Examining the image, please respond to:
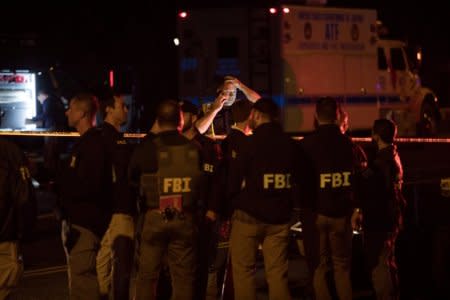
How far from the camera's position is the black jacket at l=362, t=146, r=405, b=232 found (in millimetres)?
7070

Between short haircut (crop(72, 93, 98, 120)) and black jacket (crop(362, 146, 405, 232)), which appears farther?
black jacket (crop(362, 146, 405, 232))

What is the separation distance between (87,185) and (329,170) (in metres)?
2.10

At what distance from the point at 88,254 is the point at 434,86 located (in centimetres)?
3679

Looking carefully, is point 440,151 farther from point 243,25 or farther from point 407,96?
point 243,25

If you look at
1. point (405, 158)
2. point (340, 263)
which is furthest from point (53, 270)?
point (405, 158)

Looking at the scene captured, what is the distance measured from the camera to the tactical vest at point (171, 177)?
599 cm

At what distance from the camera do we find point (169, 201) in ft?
19.6

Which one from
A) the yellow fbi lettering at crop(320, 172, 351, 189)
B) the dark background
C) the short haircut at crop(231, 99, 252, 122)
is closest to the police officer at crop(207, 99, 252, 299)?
the short haircut at crop(231, 99, 252, 122)

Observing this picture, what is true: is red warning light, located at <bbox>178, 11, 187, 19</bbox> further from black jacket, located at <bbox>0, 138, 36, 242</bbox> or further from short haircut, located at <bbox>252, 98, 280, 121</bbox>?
black jacket, located at <bbox>0, 138, 36, 242</bbox>

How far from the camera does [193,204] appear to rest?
240 inches

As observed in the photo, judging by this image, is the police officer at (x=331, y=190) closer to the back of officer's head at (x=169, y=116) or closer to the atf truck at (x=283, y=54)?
the back of officer's head at (x=169, y=116)

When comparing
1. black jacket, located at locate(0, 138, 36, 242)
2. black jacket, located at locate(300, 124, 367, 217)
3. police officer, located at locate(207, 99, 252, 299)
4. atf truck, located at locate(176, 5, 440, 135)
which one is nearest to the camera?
black jacket, located at locate(0, 138, 36, 242)

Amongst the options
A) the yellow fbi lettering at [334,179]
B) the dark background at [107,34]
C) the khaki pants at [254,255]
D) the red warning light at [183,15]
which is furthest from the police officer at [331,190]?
the dark background at [107,34]

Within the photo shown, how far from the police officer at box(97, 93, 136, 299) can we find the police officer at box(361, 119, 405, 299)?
2146 millimetres
